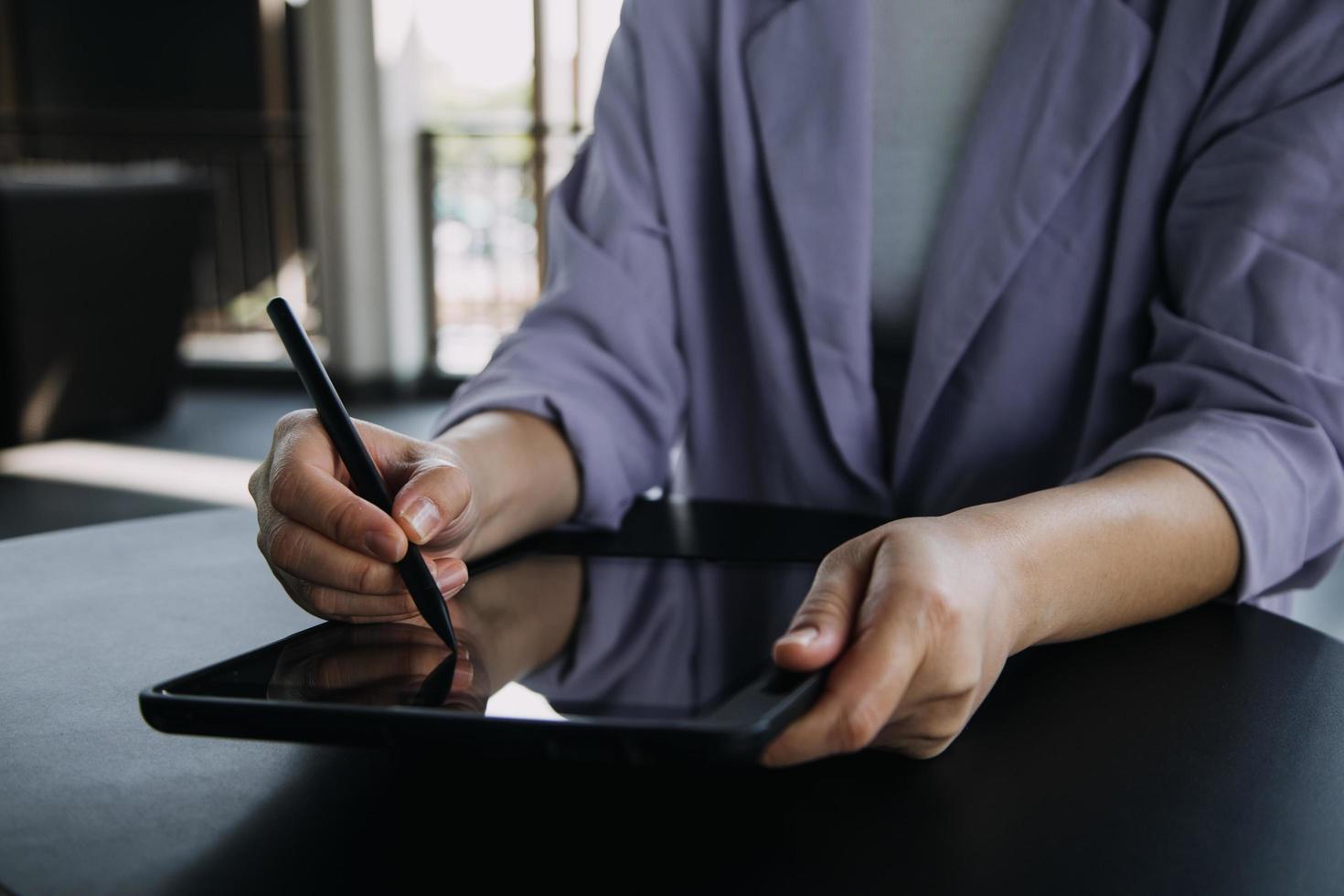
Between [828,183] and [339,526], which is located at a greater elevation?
[828,183]

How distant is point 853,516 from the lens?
0.73 m

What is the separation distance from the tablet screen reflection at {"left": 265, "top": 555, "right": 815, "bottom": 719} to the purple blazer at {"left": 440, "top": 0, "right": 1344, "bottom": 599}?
0.17 metres

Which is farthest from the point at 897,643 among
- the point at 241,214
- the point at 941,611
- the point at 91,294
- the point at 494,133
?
the point at 241,214

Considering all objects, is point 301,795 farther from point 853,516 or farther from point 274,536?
point 853,516

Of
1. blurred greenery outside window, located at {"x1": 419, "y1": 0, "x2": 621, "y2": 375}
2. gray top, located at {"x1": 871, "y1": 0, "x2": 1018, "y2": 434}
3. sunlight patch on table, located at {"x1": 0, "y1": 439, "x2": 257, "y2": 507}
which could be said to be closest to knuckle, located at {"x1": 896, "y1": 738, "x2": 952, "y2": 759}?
gray top, located at {"x1": 871, "y1": 0, "x2": 1018, "y2": 434}

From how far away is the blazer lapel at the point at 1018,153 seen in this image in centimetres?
70

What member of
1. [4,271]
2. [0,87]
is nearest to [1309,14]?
[4,271]

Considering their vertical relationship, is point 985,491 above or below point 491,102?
below

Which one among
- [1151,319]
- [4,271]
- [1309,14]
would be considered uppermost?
[1309,14]

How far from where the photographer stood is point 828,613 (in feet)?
1.27

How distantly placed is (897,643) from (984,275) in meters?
0.42

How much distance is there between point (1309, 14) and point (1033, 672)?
0.38 m

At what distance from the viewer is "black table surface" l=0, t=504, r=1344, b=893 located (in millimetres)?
332

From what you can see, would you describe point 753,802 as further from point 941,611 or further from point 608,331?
point 608,331
